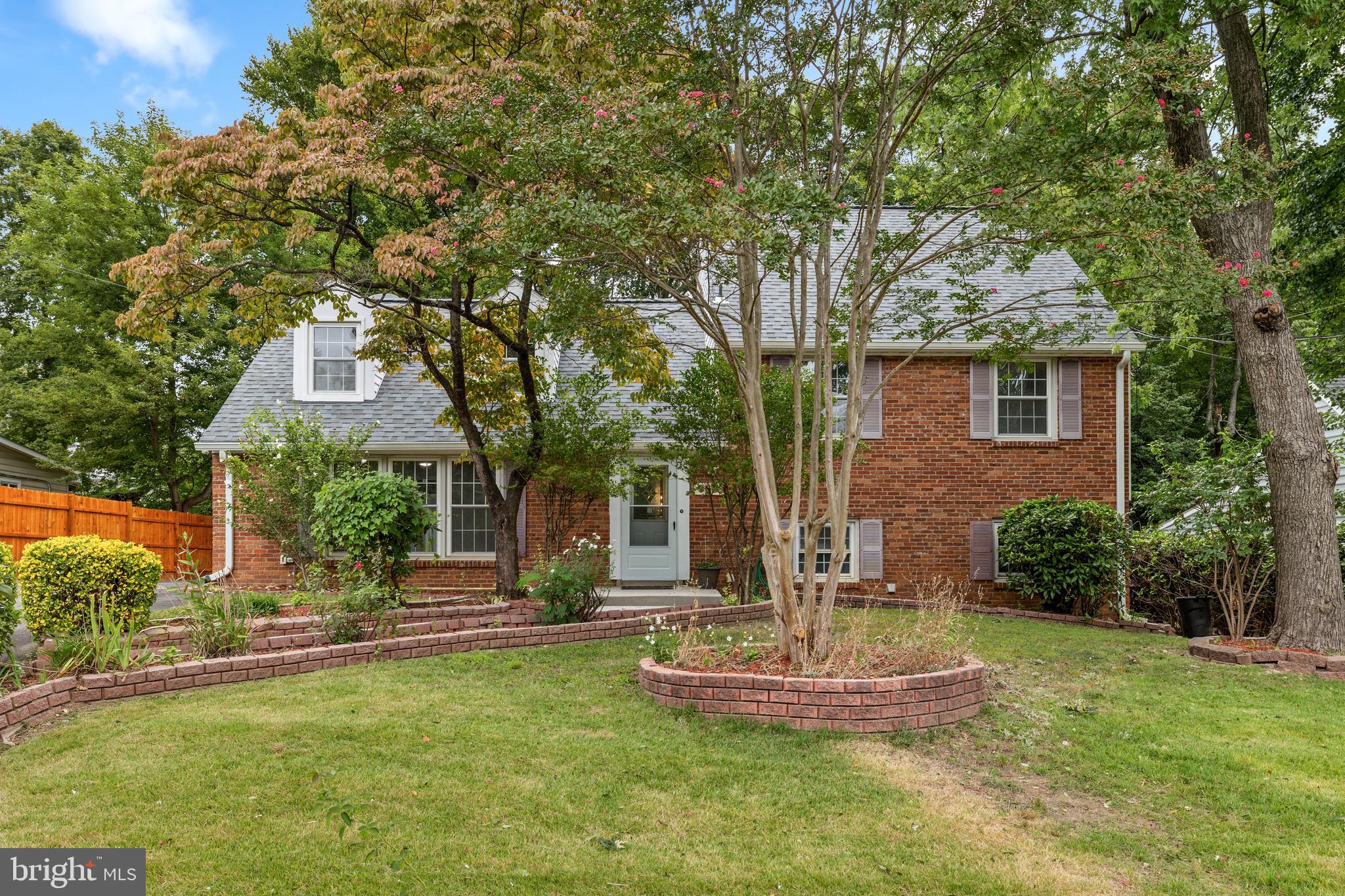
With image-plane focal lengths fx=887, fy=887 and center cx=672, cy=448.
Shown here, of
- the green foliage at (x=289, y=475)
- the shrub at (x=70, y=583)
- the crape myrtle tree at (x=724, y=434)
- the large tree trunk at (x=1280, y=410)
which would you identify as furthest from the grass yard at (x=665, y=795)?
the green foliage at (x=289, y=475)

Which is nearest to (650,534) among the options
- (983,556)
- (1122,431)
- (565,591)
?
(565,591)

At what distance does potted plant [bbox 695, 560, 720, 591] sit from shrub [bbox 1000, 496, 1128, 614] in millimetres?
4149

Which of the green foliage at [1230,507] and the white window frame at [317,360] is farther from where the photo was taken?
the white window frame at [317,360]

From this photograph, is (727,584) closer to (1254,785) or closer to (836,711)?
(836,711)

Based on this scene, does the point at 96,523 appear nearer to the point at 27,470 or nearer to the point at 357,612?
the point at 27,470

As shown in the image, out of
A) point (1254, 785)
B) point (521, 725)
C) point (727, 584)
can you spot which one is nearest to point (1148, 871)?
point (1254, 785)

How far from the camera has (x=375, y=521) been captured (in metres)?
9.68

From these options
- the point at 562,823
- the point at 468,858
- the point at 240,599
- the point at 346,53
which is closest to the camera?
the point at 468,858

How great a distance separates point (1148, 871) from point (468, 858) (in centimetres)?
300

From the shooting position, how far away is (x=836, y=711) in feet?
18.9

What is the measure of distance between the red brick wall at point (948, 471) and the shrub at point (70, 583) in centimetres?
580

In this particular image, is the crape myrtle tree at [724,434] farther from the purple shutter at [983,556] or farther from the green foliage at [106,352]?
the green foliage at [106,352]

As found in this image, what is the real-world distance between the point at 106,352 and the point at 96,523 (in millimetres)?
7728

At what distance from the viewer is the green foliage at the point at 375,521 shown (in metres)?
9.72
